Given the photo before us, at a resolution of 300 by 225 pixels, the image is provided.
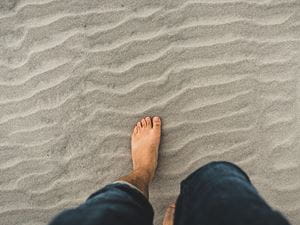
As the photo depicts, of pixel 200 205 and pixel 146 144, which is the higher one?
pixel 200 205

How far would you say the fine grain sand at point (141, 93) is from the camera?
2.22m

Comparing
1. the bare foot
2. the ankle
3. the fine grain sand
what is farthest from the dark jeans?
the fine grain sand

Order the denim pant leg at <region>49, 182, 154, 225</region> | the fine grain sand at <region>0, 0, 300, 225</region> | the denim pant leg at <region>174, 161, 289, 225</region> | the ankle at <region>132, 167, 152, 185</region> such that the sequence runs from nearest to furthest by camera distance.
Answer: the denim pant leg at <region>174, 161, 289, 225</region> → the denim pant leg at <region>49, 182, 154, 225</region> → the ankle at <region>132, 167, 152, 185</region> → the fine grain sand at <region>0, 0, 300, 225</region>

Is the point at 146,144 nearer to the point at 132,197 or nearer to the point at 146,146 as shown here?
the point at 146,146

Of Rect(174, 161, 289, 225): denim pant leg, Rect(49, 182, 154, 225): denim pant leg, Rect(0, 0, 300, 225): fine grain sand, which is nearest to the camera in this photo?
Rect(174, 161, 289, 225): denim pant leg

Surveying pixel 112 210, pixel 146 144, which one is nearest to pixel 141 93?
pixel 146 144

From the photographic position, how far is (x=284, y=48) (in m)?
2.22

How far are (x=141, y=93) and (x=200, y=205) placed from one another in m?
0.94

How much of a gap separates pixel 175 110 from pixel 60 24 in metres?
0.78

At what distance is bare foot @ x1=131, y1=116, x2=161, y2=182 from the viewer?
220cm

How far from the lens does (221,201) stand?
139cm

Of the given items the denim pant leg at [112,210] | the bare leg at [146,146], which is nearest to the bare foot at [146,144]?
the bare leg at [146,146]

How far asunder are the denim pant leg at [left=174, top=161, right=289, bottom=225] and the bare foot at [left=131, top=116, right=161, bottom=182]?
48 centimetres

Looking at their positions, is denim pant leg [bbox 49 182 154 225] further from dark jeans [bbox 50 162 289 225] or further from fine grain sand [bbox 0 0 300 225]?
fine grain sand [bbox 0 0 300 225]
